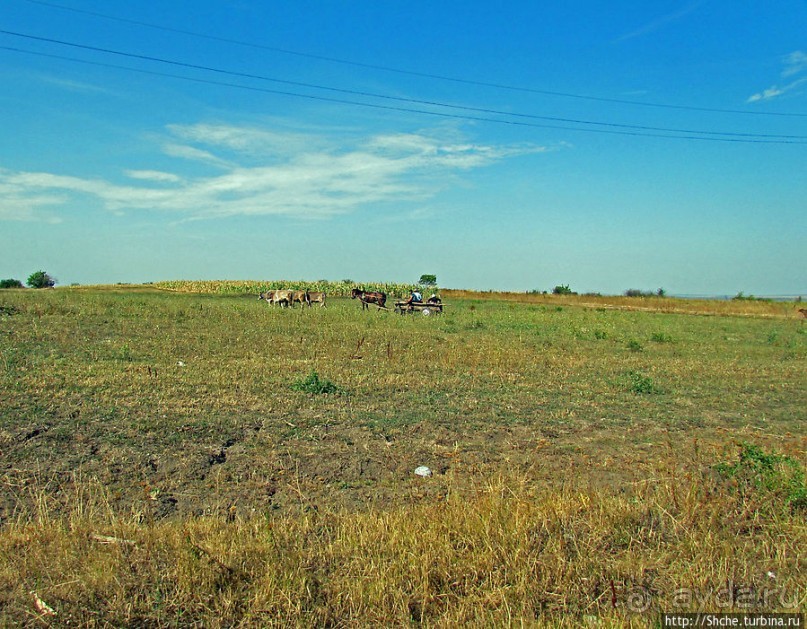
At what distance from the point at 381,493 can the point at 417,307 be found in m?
27.6

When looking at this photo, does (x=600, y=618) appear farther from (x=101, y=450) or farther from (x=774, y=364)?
(x=774, y=364)

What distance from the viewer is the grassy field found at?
13.3ft

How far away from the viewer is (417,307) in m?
33.9

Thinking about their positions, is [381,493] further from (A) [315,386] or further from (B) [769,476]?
(A) [315,386]

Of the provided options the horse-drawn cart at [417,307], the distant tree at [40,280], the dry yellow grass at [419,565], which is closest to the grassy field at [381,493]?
the dry yellow grass at [419,565]

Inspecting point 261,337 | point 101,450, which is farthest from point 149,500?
point 261,337

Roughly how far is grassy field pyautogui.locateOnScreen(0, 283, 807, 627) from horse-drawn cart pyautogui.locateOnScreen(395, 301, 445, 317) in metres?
18.5

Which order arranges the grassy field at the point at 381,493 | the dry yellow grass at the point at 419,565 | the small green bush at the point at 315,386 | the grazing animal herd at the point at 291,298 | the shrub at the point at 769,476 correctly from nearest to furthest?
the dry yellow grass at the point at 419,565
the grassy field at the point at 381,493
the shrub at the point at 769,476
the small green bush at the point at 315,386
the grazing animal herd at the point at 291,298

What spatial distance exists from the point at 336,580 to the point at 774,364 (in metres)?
18.1

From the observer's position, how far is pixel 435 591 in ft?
13.8

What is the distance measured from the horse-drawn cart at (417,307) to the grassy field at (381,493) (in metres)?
18.5

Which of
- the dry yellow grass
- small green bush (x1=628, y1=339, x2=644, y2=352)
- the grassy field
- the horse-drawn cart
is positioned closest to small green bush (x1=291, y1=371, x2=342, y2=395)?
the grassy field

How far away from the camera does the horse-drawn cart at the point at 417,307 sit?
33031 millimetres

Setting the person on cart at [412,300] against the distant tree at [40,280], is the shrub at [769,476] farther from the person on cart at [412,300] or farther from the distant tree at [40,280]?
the distant tree at [40,280]
